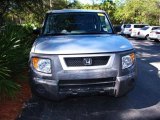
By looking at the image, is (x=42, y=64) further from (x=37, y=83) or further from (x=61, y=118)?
(x=61, y=118)

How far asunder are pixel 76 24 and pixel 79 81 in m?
2.10

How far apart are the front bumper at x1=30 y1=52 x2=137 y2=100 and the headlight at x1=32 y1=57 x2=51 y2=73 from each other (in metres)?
0.07

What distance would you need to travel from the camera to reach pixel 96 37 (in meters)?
6.26

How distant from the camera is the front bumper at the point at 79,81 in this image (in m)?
5.41

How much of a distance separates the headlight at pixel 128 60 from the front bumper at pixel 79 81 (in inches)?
4.0

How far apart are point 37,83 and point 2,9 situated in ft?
29.8

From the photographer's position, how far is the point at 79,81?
215 inches

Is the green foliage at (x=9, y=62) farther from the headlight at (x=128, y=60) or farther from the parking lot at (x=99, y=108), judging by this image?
the headlight at (x=128, y=60)

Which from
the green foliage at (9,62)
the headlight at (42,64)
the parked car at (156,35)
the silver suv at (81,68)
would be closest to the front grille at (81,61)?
the silver suv at (81,68)

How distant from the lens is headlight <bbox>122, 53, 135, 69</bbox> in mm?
5664

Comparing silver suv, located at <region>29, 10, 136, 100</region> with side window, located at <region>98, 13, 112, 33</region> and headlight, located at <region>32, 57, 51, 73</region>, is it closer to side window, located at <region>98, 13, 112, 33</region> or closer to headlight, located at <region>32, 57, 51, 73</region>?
headlight, located at <region>32, 57, 51, 73</region>

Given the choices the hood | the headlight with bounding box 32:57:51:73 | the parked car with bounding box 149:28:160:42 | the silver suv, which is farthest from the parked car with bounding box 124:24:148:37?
the headlight with bounding box 32:57:51:73

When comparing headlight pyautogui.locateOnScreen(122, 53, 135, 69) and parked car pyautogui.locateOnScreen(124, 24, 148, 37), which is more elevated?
headlight pyautogui.locateOnScreen(122, 53, 135, 69)

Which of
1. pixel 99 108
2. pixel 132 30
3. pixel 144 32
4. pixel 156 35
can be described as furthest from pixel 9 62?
pixel 132 30
